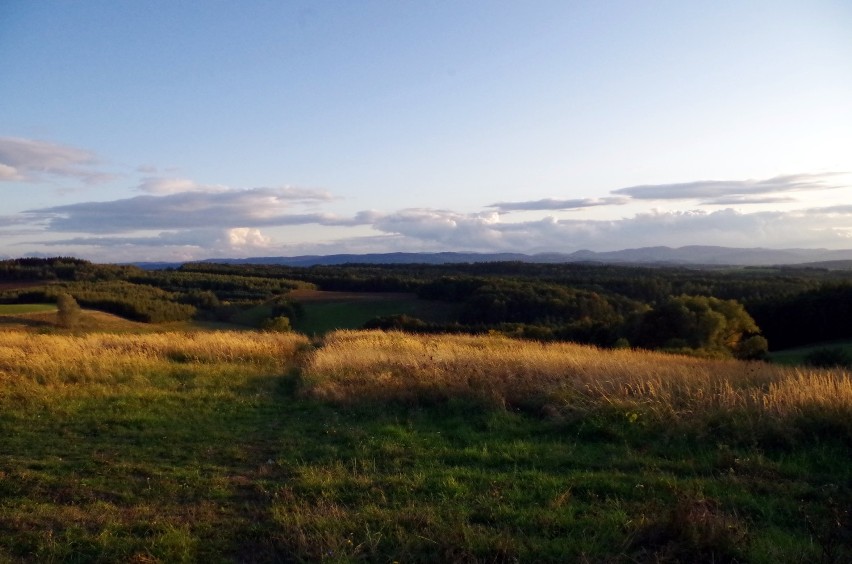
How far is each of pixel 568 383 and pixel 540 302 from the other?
50.0m

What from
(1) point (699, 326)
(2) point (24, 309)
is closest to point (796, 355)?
(1) point (699, 326)

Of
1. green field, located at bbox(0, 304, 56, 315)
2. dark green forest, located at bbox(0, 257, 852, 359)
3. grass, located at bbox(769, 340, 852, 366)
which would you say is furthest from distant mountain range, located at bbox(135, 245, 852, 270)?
grass, located at bbox(769, 340, 852, 366)

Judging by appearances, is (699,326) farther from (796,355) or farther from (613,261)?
(613,261)

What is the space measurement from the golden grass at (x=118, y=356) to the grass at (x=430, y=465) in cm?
14

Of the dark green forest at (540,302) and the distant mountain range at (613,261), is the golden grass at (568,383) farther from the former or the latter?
the distant mountain range at (613,261)

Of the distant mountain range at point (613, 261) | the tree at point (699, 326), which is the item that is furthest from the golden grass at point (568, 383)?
the distant mountain range at point (613, 261)

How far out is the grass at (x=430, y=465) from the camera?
4.57 meters

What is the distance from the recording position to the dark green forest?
127 ft

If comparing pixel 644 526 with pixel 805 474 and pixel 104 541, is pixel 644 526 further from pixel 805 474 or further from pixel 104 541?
pixel 104 541

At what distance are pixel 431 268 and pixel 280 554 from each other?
107436 mm

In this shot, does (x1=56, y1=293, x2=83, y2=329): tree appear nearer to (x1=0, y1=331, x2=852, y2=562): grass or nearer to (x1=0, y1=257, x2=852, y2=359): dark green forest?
(x1=0, y1=257, x2=852, y2=359): dark green forest

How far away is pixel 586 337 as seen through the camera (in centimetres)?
4297

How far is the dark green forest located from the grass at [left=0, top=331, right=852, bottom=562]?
18943mm

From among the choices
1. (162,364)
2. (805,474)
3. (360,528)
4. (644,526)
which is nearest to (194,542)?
(360,528)
